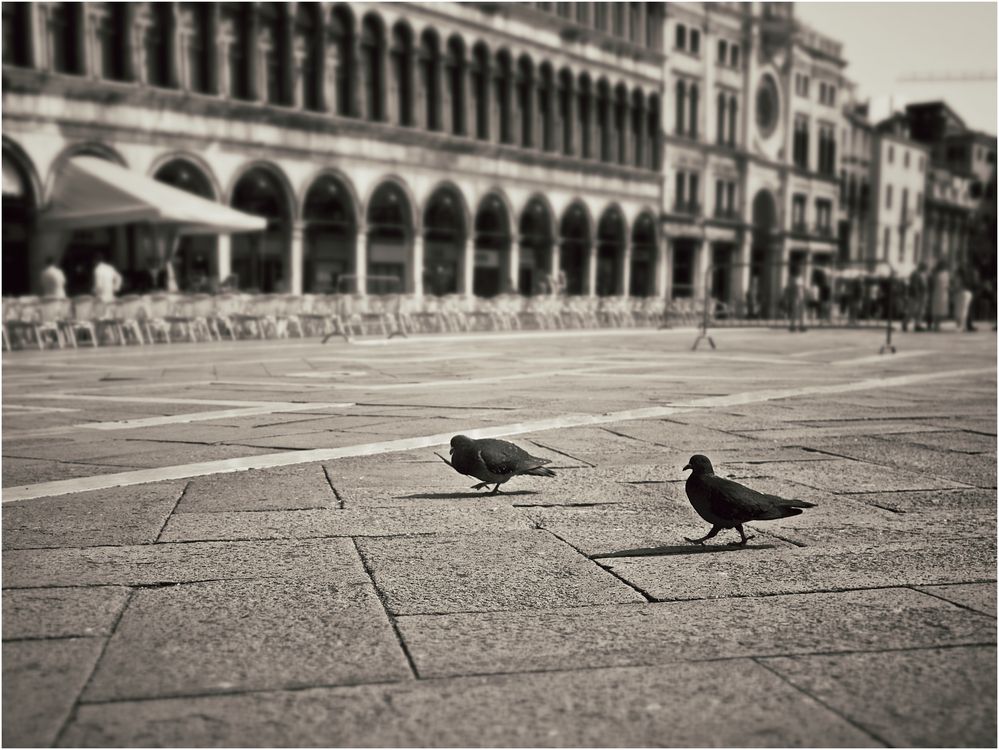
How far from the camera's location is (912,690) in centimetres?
266

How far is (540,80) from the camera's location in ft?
133

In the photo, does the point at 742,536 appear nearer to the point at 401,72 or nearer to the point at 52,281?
the point at 52,281

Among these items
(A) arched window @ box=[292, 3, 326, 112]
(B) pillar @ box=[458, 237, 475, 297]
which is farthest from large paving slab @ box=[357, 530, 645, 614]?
(B) pillar @ box=[458, 237, 475, 297]

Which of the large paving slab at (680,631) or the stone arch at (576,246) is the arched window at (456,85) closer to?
the stone arch at (576,246)

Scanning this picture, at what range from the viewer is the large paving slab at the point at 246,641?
273 cm

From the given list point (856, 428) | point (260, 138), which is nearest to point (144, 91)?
point (260, 138)

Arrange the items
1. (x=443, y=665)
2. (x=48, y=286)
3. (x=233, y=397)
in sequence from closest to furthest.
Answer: (x=443, y=665) → (x=233, y=397) → (x=48, y=286)

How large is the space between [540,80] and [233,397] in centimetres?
3309

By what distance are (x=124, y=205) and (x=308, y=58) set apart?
14117 mm

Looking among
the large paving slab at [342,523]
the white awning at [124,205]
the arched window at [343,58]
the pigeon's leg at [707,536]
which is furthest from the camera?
the arched window at [343,58]

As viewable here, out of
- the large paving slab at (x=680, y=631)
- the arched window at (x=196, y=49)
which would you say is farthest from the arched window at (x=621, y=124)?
the large paving slab at (x=680, y=631)

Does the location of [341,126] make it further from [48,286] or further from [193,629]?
[193,629]

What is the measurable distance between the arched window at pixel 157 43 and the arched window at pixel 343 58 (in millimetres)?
5740


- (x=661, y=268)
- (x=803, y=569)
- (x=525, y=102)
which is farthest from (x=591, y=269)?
(x=803, y=569)
